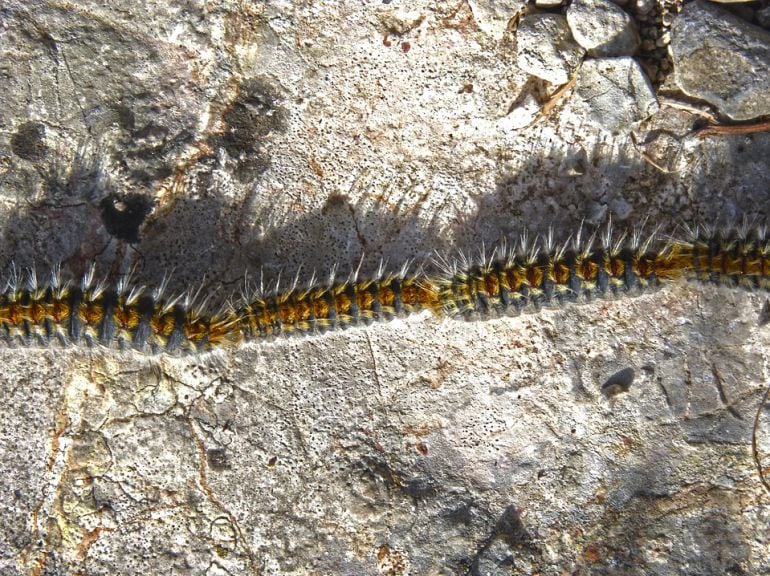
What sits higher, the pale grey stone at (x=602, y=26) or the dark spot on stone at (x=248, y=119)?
the pale grey stone at (x=602, y=26)

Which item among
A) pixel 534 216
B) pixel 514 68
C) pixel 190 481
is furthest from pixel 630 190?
pixel 190 481

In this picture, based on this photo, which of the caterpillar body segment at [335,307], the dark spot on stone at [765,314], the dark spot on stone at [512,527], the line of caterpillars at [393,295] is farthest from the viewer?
the dark spot on stone at [512,527]

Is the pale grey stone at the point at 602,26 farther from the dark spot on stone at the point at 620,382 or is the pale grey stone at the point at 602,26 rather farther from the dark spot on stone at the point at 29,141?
the dark spot on stone at the point at 29,141

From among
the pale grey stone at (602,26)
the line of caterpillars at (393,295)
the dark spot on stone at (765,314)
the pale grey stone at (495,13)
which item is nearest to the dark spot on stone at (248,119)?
the line of caterpillars at (393,295)

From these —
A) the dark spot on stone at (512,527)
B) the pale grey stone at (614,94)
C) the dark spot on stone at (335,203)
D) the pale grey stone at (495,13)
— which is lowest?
the dark spot on stone at (512,527)

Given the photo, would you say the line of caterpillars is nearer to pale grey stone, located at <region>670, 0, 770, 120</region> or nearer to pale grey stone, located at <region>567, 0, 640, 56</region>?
pale grey stone, located at <region>670, 0, 770, 120</region>

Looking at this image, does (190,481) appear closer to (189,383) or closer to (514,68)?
(189,383)

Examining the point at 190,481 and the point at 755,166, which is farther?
the point at 190,481
